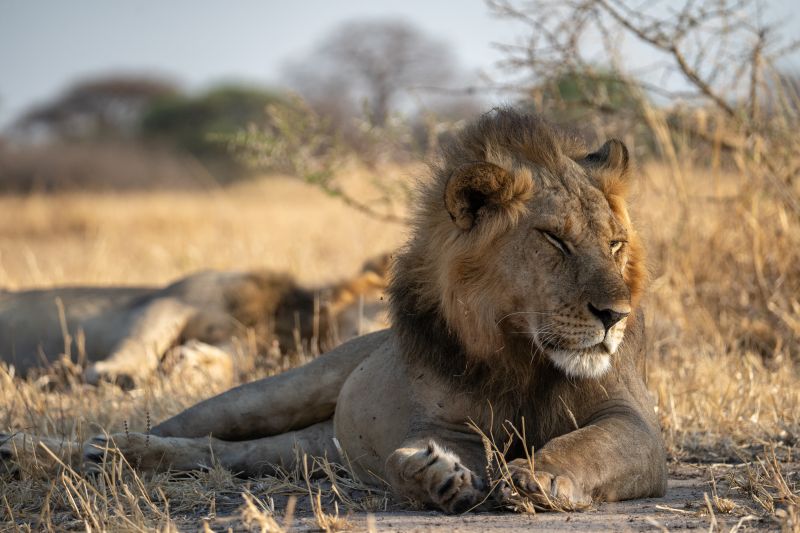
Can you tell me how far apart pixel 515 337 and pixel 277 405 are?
131cm

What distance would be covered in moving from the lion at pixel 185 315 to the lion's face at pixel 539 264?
12.1 ft

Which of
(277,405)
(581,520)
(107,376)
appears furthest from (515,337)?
(107,376)

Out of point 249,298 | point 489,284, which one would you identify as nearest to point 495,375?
point 489,284

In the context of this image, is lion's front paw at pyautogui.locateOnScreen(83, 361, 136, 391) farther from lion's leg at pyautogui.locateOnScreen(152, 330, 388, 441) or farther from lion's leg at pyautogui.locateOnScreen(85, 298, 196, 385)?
lion's leg at pyautogui.locateOnScreen(152, 330, 388, 441)

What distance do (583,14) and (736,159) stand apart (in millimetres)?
1258

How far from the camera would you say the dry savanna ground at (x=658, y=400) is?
3.00 metres

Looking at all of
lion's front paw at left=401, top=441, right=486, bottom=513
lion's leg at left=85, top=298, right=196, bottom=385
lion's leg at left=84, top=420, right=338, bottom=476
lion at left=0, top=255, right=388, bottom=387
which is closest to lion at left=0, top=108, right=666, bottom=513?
lion's front paw at left=401, top=441, right=486, bottom=513

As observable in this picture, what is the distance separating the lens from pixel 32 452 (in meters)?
3.71

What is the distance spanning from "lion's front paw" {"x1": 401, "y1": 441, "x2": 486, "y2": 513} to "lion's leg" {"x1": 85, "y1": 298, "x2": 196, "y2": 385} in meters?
3.54

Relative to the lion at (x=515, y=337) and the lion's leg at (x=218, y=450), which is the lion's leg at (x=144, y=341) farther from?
the lion at (x=515, y=337)

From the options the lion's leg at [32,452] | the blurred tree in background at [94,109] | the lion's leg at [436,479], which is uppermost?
the lion's leg at [436,479]

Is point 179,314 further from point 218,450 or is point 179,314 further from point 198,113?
point 198,113

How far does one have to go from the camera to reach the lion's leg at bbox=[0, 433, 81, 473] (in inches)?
145

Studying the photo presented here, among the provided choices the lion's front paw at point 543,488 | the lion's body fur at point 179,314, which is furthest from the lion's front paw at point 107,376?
the lion's front paw at point 543,488
